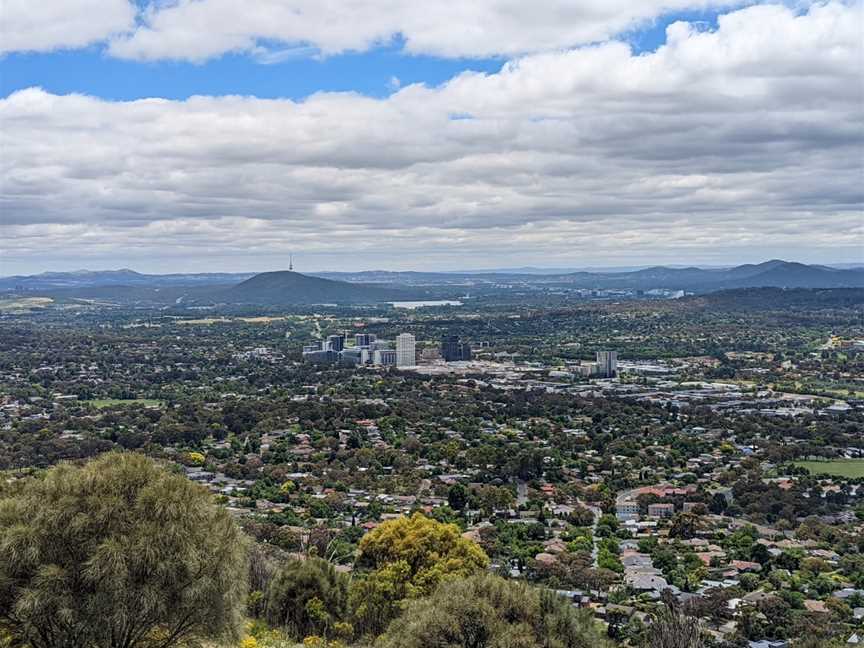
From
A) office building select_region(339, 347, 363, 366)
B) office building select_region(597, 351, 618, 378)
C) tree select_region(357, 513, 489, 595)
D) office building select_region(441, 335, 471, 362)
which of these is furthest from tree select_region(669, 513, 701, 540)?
office building select_region(441, 335, 471, 362)

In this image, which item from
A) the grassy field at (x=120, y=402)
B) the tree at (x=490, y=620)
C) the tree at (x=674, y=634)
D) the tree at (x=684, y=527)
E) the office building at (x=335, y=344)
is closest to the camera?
the tree at (x=490, y=620)

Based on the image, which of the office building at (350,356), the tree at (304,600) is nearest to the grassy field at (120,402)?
the office building at (350,356)

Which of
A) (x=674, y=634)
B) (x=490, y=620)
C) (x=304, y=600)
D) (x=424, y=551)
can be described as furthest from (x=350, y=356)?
(x=490, y=620)

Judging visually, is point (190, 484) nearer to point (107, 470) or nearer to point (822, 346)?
point (107, 470)

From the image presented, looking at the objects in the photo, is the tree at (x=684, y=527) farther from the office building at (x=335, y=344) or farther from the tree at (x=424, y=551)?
the office building at (x=335, y=344)

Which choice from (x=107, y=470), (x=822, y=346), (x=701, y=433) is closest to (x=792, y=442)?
(x=701, y=433)

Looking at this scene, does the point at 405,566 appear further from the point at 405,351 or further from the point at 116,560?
the point at 405,351

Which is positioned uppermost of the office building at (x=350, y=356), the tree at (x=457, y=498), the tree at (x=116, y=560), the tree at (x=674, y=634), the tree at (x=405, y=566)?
the tree at (x=116, y=560)
